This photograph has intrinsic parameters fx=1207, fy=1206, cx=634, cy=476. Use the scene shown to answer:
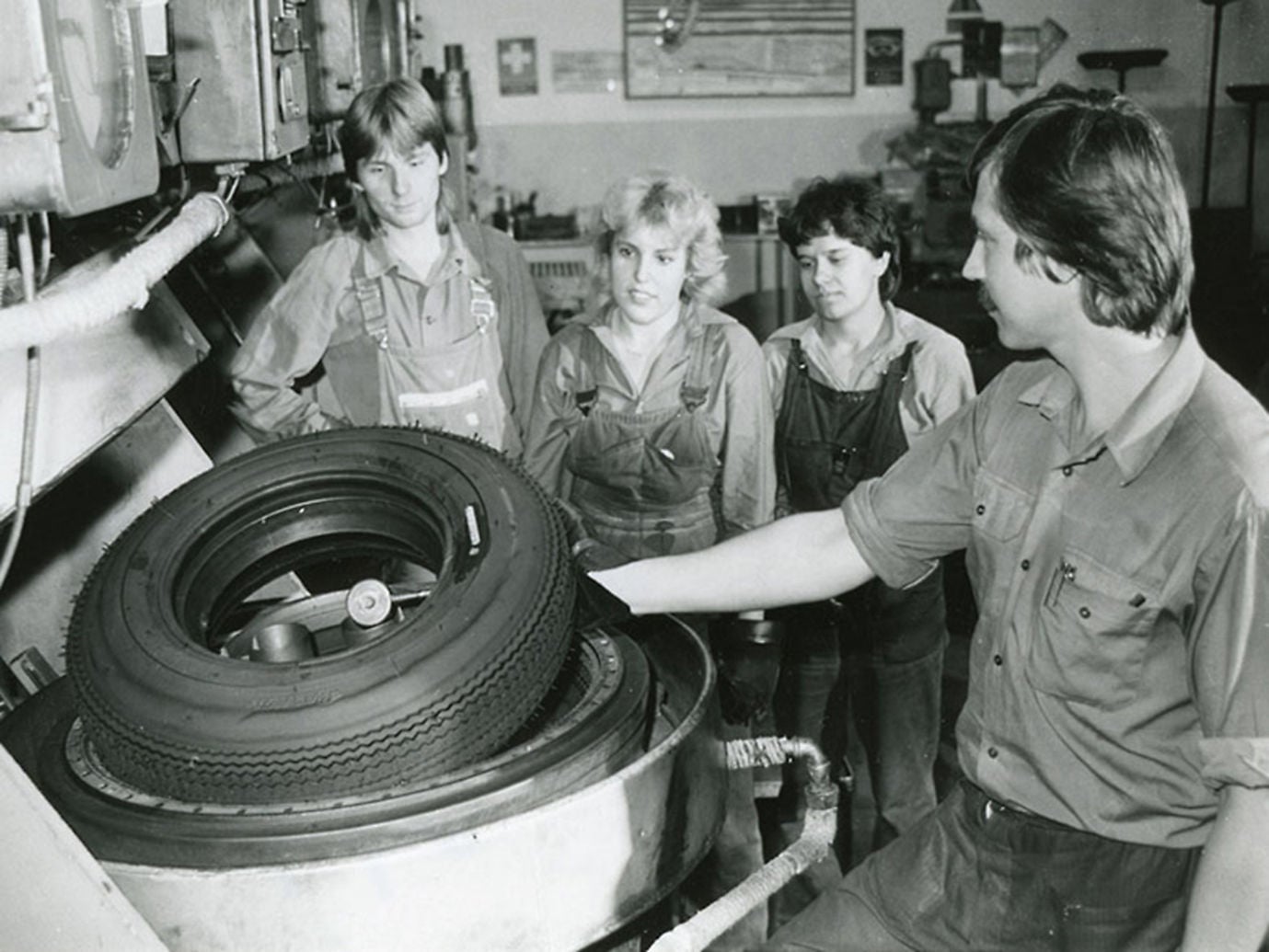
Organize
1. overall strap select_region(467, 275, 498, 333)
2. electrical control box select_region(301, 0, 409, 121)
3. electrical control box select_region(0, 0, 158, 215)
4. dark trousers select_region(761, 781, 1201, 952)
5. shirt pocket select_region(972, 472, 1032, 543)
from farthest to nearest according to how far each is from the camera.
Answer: electrical control box select_region(301, 0, 409, 121) → overall strap select_region(467, 275, 498, 333) → shirt pocket select_region(972, 472, 1032, 543) → dark trousers select_region(761, 781, 1201, 952) → electrical control box select_region(0, 0, 158, 215)

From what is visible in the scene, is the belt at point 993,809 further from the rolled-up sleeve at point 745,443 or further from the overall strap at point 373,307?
the overall strap at point 373,307

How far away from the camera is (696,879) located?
2.48 m

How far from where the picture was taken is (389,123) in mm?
2707

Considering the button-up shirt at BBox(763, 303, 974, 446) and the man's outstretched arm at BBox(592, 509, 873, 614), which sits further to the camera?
the button-up shirt at BBox(763, 303, 974, 446)

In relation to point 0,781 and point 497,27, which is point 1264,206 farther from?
point 0,781

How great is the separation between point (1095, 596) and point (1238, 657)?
22 centimetres

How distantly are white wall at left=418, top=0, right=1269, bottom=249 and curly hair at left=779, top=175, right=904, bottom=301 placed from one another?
16.6 ft

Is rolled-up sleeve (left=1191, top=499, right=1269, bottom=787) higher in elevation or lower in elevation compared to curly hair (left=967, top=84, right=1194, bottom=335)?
lower

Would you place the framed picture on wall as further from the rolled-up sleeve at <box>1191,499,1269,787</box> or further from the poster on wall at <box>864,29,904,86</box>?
the rolled-up sleeve at <box>1191,499,1269,787</box>

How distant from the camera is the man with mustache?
132cm

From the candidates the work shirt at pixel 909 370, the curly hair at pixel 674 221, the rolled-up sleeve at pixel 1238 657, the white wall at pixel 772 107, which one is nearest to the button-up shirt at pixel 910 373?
the work shirt at pixel 909 370

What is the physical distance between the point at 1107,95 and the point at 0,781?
5.06 ft

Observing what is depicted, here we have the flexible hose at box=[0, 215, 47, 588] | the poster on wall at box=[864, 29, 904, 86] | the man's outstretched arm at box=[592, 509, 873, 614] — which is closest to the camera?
the flexible hose at box=[0, 215, 47, 588]

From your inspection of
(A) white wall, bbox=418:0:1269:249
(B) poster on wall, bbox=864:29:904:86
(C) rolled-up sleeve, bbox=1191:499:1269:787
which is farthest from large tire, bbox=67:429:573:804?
(B) poster on wall, bbox=864:29:904:86
